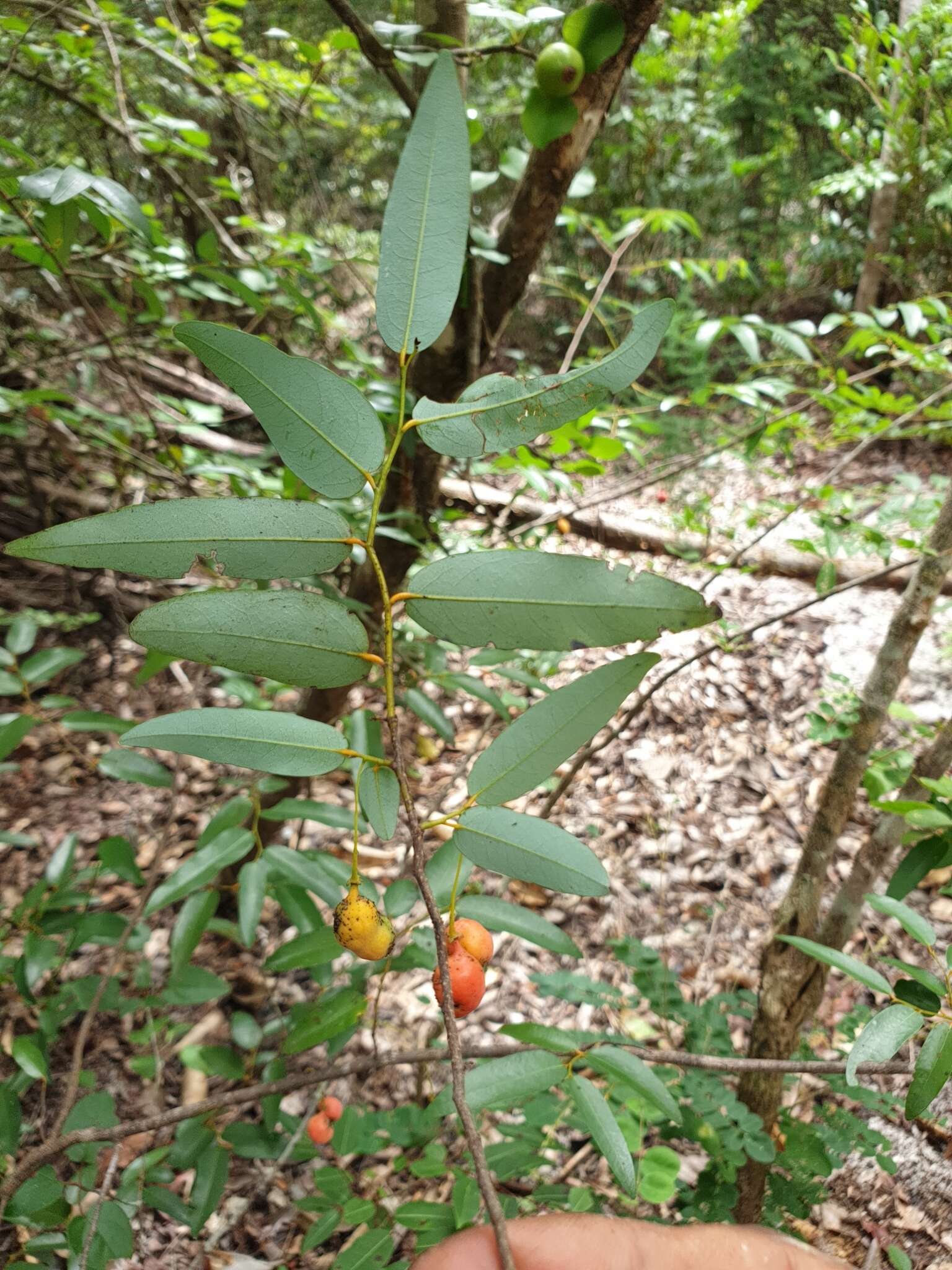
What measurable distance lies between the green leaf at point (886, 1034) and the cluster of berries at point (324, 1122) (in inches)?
35.5

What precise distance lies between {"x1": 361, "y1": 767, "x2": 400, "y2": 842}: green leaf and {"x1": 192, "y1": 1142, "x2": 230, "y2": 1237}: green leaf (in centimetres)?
84

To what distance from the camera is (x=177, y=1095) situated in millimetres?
1594

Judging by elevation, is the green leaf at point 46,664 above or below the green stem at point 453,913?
below

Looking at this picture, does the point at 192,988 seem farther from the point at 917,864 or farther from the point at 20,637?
the point at 917,864

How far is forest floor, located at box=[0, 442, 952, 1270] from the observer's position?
1.35m

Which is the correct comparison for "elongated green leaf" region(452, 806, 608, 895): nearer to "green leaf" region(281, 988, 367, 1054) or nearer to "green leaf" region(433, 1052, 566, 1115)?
"green leaf" region(433, 1052, 566, 1115)

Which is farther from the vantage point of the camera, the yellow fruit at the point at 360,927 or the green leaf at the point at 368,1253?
the green leaf at the point at 368,1253

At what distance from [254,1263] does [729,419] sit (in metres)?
3.91

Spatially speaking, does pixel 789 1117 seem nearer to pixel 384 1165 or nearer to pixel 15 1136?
pixel 384 1165

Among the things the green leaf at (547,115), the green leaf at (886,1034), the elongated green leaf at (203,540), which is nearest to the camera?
the elongated green leaf at (203,540)

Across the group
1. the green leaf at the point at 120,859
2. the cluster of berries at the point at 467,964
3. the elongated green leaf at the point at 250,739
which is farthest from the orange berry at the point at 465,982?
the green leaf at the point at 120,859

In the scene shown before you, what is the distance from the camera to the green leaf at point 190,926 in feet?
3.45

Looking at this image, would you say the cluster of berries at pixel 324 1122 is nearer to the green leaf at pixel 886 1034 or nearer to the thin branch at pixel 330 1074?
the thin branch at pixel 330 1074

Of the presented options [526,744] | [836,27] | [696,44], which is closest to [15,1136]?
[526,744]
